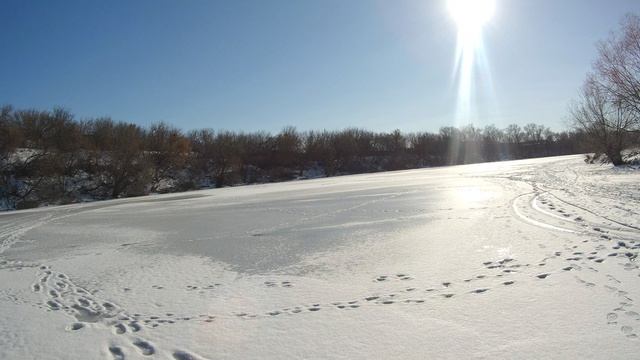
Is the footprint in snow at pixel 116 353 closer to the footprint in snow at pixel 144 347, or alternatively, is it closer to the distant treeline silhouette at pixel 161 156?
the footprint in snow at pixel 144 347

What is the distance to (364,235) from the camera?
30.0 feet

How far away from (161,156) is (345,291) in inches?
1751

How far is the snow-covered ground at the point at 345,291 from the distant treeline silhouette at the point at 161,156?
90.1 ft

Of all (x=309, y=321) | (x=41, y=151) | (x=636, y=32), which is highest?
(x=636, y=32)

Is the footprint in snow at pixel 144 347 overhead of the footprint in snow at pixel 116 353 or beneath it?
beneath

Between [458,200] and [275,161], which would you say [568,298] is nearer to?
[458,200]

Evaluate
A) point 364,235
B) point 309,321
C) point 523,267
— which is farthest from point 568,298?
point 364,235

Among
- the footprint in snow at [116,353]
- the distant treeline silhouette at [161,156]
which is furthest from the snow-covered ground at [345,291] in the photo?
the distant treeline silhouette at [161,156]

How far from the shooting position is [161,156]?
46.8 m

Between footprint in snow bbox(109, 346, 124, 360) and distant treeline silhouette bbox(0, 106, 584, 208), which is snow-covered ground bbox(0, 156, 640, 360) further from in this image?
distant treeline silhouette bbox(0, 106, 584, 208)

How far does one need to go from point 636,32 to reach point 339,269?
81.4ft

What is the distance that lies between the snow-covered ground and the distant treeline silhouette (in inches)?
1082

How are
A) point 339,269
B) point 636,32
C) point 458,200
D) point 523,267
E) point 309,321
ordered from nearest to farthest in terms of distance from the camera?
point 309,321 < point 523,267 < point 339,269 < point 458,200 < point 636,32

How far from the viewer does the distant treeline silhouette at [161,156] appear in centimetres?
3422
